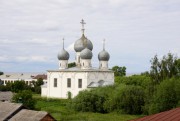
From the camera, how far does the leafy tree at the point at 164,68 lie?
32.9 metres

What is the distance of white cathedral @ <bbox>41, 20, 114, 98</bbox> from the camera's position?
4988 cm

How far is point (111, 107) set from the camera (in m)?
36.5

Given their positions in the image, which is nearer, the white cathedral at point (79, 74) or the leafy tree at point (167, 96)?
the leafy tree at point (167, 96)

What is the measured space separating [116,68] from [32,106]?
140 feet

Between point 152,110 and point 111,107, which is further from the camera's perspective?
point 111,107

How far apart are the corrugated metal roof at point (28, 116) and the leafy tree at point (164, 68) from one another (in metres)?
13.9

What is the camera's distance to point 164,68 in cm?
3325

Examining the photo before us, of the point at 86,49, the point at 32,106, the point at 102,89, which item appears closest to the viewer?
the point at 32,106

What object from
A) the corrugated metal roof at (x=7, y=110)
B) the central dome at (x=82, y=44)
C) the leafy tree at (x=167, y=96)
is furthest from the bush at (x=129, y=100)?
the central dome at (x=82, y=44)

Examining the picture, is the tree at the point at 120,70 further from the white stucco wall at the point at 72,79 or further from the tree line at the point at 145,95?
the tree line at the point at 145,95

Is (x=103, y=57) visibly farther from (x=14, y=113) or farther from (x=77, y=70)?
(x=14, y=113)

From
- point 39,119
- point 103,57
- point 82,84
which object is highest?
point 103,57

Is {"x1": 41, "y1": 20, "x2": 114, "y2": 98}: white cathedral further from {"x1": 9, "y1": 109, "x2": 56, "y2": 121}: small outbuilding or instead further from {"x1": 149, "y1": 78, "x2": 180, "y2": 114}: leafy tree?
{"x1": 9, "y1": 109, "x2": 56, "y2": 121}: small outbuilding

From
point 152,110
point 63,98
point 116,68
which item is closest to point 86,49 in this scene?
point 63,98
